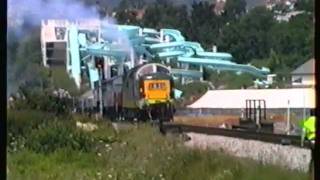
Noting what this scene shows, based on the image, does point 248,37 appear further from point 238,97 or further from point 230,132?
point 230,132

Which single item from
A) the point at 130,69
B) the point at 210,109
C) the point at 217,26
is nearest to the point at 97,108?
the point at 130,69

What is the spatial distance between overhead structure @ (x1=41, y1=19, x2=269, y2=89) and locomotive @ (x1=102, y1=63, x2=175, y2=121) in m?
0.49

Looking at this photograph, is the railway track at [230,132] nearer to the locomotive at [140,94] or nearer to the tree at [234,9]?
the locomotive at [140,94]

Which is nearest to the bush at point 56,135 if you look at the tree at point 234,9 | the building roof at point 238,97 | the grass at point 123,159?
the grass at point 123,159

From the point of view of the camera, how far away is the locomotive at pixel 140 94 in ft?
27.1

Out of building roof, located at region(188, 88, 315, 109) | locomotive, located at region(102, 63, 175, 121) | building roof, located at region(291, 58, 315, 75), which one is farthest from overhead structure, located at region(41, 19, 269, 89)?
building roof, located at region(291, 58, 315, 75)

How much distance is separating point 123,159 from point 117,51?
1291 mm

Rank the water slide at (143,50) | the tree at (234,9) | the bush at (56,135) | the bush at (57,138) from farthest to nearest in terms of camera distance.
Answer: the bush at (57,138), the bush at (56,135), the water slide at (143,50), the tree at (234,9)

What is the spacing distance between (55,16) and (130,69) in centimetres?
219

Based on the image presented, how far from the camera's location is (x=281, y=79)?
A: 6.11 metres

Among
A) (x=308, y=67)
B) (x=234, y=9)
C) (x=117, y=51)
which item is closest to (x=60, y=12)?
(x=117, y=51)

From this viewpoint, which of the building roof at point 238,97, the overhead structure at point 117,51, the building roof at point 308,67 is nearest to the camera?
the building roof at point 308,67

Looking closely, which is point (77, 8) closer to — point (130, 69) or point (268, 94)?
point (130, 69)

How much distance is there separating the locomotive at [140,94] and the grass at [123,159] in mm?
437
